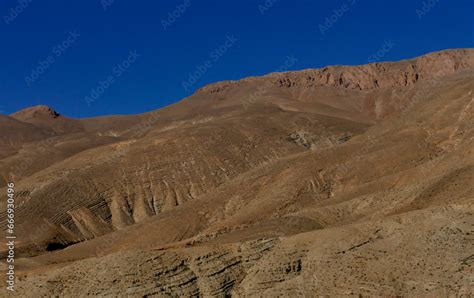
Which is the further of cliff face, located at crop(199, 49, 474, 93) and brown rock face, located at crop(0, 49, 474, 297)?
cliff face, located at crop(199, 49, 474, 93)

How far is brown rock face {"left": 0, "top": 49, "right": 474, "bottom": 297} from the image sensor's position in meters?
37.7

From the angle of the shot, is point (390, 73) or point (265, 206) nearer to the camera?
point (265, 206)

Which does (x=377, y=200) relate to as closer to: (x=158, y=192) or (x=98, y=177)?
(x=158, y=192)

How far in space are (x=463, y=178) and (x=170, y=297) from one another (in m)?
23.2

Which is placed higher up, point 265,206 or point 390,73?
point 390,73

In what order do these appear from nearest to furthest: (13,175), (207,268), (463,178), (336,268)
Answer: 1. (336,268)
2. (207,268)
3. (463,178)
4. (13,175)

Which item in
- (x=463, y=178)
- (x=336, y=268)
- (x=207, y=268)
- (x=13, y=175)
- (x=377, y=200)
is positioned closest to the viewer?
(x=336, y=268)

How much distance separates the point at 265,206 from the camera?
65.4 metres

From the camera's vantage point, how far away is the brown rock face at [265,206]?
3766 centimetres

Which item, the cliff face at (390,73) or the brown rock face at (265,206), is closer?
the brown rock face at (265,206)

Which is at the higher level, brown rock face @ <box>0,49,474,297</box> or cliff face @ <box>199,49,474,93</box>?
cliff face @ <box>199,49,474,93</box>

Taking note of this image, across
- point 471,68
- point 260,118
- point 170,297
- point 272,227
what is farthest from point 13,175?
point 471,68

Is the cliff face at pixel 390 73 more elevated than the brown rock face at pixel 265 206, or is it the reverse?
the cliff face at pixel 390 73

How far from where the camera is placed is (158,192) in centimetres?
9481
